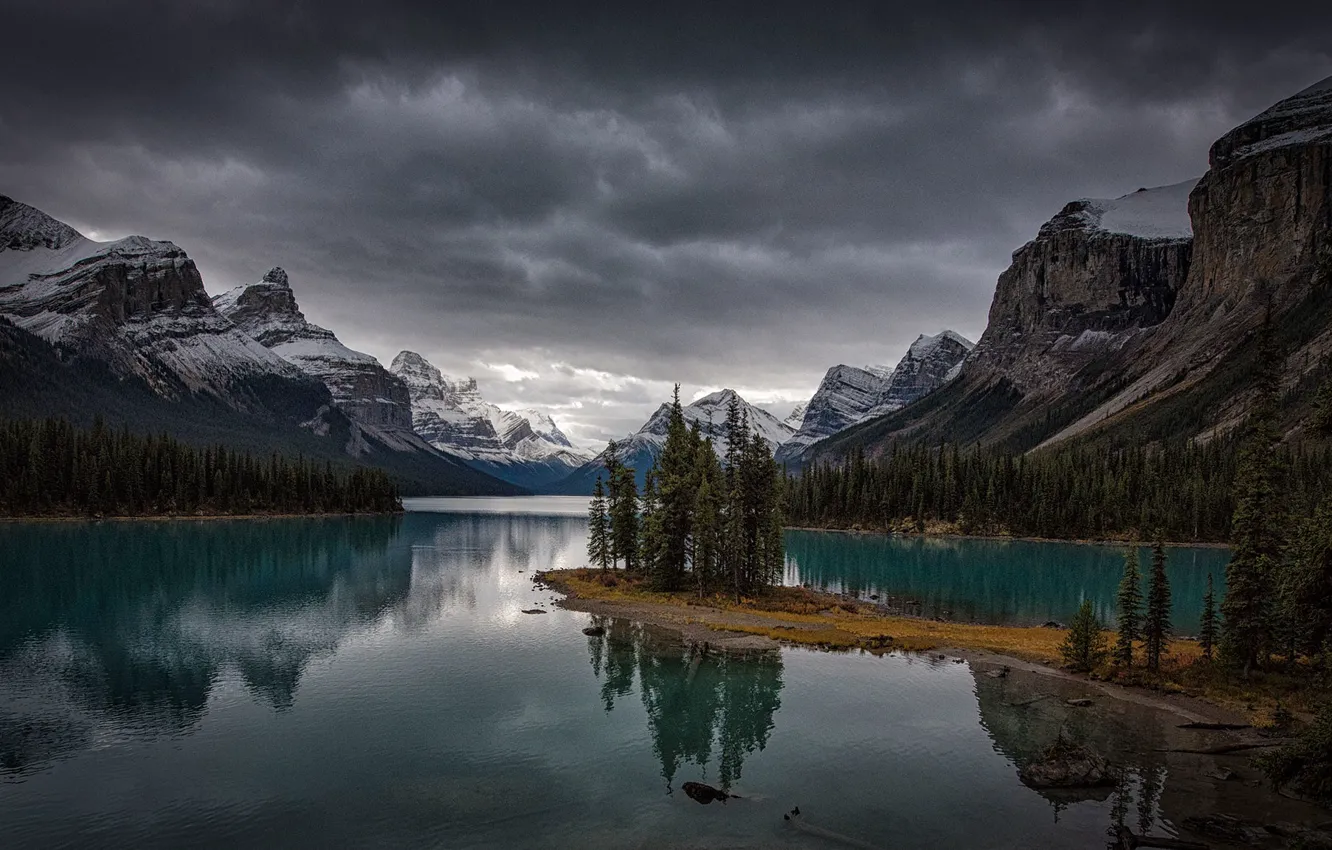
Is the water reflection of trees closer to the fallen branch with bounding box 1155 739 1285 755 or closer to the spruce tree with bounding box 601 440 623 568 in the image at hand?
the fallen branch with bounding box 1155 739 1285 755

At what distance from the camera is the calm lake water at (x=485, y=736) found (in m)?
25.6

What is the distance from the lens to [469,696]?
41531 mm

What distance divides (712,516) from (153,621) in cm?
4763

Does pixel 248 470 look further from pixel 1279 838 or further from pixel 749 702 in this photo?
pixel 1279 838

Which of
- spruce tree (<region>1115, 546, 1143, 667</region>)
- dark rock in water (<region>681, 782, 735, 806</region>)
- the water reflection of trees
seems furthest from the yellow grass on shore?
dark rock in water (<region>681, 782, 735, 806</region>)

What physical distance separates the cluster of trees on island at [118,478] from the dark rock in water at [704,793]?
16736 centimetres

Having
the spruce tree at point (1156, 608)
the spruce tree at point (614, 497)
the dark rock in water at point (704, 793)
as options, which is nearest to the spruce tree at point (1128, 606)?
the spruce tree at point (1156, 608)

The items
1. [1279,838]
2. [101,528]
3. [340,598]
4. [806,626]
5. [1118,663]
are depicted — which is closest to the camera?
[1279,838]

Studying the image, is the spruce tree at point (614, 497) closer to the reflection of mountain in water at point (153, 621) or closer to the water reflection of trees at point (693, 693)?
the reflection of mountain in water at point (153, 621)

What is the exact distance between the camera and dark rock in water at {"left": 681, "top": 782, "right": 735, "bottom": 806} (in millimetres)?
28172

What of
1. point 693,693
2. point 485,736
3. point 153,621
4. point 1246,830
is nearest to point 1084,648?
point 1246,830

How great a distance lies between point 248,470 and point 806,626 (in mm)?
164113

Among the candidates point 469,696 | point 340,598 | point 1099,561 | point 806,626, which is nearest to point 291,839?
point 469,696

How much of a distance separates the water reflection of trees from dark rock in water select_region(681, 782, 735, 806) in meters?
1.14
